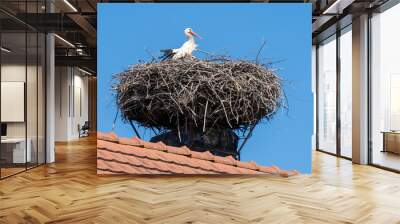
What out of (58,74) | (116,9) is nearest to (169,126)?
(116,9)

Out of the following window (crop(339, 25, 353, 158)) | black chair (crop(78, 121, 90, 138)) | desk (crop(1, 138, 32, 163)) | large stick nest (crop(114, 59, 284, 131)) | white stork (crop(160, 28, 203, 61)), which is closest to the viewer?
large stick nest (crop(114, 59, 284, 131))

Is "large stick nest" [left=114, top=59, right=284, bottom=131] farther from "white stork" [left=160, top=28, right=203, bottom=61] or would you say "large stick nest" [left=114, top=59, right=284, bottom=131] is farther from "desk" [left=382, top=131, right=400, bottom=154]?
"desk" [left=382, top=131, right=400, bottom=154]

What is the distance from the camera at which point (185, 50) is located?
5852mm

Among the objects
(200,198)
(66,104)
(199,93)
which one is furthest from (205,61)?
(66,104)

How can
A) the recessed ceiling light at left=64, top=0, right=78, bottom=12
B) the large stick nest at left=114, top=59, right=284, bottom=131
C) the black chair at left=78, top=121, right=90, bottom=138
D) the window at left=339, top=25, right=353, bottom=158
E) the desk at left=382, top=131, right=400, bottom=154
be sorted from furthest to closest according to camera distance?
the black chair at left=78, top=121, right=90, bottom=138 < the window at left=339, top=25, right=353, bottom=158 < the desk at left=382, top=131, right=400, bottom=154 < the recessed ceiling light at left=64, top=0, right=78, bottom=12 < the large stick nest at left=114, top=59, right=284, bottom=131

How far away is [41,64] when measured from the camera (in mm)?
7207

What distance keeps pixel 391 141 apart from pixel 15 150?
628 cm

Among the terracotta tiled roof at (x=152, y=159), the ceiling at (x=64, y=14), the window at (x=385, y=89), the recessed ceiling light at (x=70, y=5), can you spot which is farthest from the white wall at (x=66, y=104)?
the window at (x=385, y=89)

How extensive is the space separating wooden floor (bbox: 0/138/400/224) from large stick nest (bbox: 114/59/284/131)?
90 cm

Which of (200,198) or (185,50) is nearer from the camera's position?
(200,198)

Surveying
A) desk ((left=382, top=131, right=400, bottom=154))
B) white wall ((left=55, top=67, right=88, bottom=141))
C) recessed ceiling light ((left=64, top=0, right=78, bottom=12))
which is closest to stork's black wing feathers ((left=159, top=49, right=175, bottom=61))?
recessed ceiling light ((left=64, top=0, right=78, bottom=12))

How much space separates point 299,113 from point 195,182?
193 centimetres

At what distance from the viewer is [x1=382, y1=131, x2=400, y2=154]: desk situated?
256 inches

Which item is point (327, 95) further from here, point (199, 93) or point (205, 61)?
point (199, 93)
